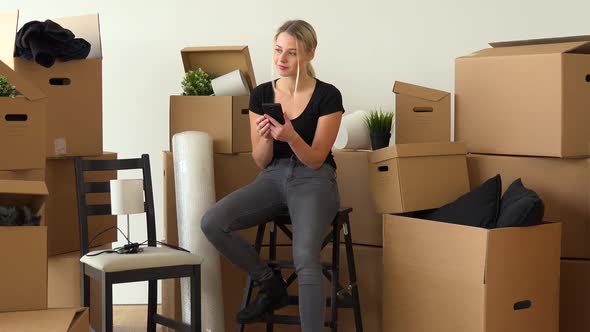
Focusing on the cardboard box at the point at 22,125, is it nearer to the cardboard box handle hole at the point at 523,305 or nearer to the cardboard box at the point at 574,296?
the cardboard box handle hole at the point at 523,305

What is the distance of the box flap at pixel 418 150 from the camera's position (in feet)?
10.9

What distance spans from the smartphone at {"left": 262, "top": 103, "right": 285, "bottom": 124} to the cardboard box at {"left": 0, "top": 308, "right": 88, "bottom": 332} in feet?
3.23

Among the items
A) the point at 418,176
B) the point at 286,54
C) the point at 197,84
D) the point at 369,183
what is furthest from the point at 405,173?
the point at 197,84

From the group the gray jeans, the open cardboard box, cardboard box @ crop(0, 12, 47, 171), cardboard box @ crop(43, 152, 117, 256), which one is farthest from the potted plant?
the open cardboard box

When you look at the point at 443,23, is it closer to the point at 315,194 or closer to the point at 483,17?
the point at 483,17

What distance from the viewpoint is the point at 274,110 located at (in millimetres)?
3115

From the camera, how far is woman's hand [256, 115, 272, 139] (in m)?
3.14

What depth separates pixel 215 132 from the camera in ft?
12.0

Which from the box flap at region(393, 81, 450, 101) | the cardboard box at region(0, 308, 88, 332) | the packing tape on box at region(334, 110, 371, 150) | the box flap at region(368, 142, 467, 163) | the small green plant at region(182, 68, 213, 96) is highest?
the small green plant at region(182, 68, 213, 96)

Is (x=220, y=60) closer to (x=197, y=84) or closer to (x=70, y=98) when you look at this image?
(x=197, y=84)

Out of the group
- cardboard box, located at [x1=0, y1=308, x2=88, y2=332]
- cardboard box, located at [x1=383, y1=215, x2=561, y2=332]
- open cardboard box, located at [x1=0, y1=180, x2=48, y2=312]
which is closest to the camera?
cardboard box, located at [x1=0, y1=308, x2=88, y2=332]

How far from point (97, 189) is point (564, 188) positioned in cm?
172

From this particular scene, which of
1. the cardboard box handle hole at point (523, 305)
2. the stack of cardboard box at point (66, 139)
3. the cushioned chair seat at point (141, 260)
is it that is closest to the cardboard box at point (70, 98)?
the stack of cardboard box at point (66, 139)

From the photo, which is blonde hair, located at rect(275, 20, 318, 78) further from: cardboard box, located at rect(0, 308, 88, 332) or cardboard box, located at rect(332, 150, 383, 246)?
cardboard box, located at rect(0, 308, 88, 332)
